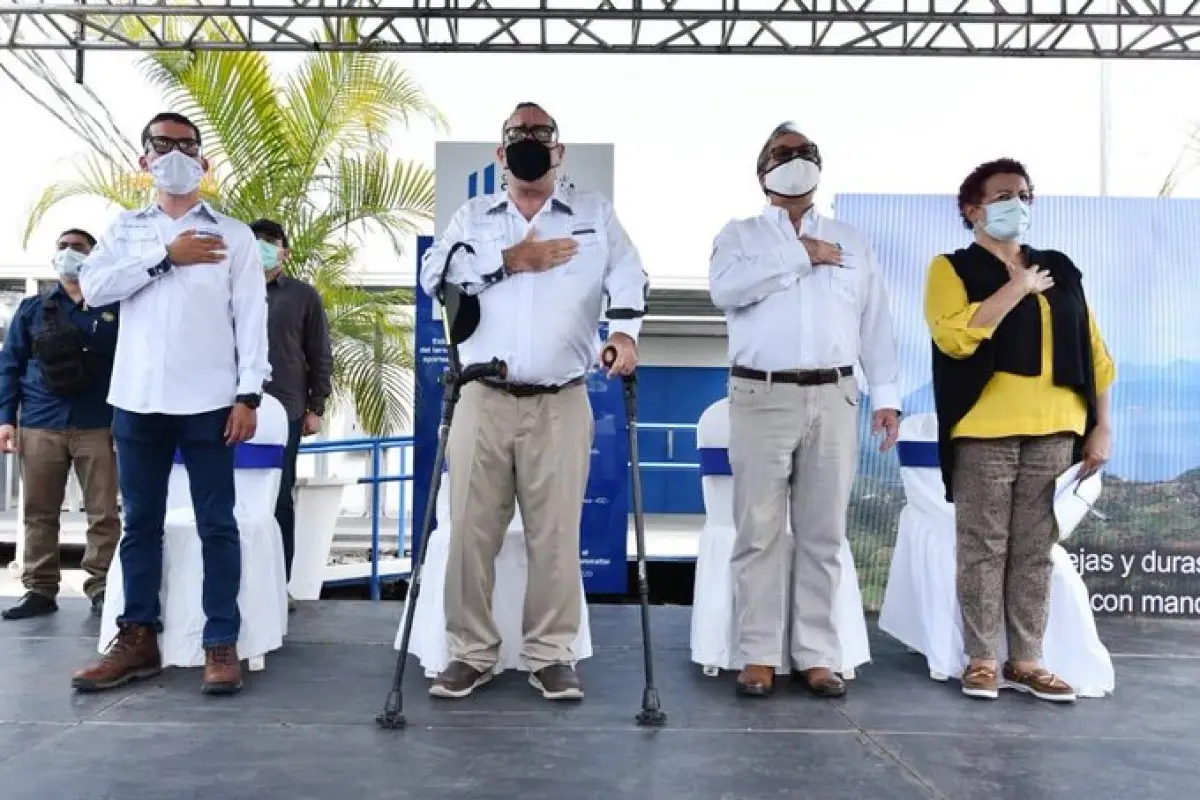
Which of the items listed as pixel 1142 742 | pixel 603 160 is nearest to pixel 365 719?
pixel 1142 742

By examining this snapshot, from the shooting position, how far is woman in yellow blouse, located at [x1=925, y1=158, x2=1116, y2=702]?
135 inches

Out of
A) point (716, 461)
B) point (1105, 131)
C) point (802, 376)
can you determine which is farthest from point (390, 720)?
point (1105, 131)

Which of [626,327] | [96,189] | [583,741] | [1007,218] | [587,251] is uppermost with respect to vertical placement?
[96,189]

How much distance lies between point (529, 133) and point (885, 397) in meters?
1.42

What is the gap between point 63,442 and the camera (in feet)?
16.0

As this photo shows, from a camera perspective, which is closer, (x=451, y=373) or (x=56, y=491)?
(x=451, y=373)

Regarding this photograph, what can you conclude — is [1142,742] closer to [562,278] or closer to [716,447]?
[716,447]

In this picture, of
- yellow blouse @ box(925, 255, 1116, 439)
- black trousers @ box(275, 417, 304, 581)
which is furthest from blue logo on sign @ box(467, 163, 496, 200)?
yellow blouse @ box(925, 255, 1116, 439)

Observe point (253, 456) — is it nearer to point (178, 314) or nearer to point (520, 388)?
point (178, 314)

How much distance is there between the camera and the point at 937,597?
376 cm

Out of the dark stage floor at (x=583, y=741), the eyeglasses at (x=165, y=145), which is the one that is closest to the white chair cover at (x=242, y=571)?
the dark stage floor at (x=583, y=741)

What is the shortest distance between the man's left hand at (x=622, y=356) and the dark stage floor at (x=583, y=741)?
991 mm

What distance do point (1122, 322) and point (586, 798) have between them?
13.6 ft

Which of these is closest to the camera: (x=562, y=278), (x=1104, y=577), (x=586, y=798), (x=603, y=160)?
(x=586, y=798)
